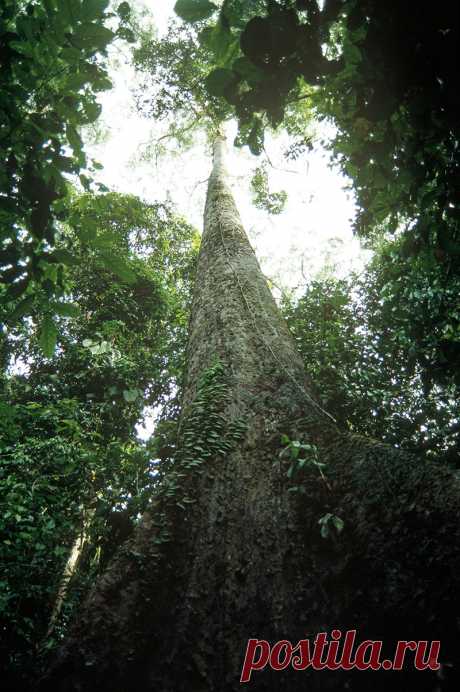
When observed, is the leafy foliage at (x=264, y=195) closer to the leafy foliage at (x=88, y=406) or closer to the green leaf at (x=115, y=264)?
the leafy foliage at (x=88, y=406)

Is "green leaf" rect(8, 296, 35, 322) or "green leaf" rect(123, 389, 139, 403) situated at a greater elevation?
"green leaf" rect(123, 389, 139, 403)

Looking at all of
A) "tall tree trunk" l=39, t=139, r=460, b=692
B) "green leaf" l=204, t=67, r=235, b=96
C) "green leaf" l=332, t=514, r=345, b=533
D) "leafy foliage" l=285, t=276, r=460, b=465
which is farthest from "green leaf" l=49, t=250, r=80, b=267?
"leafy foliage" l=285, t=276, r=460, b=465

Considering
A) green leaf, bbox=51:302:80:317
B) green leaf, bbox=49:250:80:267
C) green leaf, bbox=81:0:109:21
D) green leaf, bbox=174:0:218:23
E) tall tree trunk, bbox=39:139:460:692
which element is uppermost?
green leaf, bbox=81:0:109:21

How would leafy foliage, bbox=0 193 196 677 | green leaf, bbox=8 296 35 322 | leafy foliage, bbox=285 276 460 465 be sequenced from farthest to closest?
leafy foliage, bbox=285 276 460 465
leafy foliage, bbox=0 193 196 677
green leaf, bbox=8 296 35 322

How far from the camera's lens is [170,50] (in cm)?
984

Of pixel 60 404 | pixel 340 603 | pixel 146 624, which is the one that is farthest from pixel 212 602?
pixel 60 404

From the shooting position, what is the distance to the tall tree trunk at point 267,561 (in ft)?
4.20

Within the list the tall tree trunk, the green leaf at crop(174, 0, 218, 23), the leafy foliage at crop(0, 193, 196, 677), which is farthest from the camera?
the leafy foliage at crop(0, 193, 196, 677)

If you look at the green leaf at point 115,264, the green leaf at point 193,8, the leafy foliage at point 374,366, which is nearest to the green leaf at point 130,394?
Result: the leafy foliage at point 374,366

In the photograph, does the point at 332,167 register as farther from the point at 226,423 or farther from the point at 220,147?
the point at 220,147

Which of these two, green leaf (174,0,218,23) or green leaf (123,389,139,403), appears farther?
green leaf (123,389,139,403)

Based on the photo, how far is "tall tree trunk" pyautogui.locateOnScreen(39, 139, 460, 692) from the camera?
128 centimetres

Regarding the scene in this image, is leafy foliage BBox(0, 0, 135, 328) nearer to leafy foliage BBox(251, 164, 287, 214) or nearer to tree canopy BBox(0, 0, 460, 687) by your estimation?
tree canopy BBox(0, 0, 460, 687)

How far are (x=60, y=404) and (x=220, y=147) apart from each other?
6013mm
